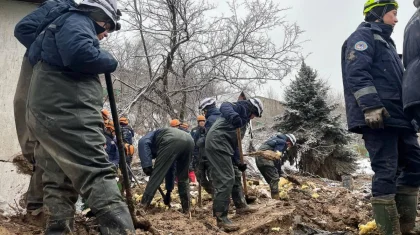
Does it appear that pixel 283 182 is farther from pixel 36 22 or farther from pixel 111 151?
pixel 36 22

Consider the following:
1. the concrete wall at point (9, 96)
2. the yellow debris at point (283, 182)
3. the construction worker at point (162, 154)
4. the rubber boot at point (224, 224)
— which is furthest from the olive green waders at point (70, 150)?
the yellow debris at point (283, 182)

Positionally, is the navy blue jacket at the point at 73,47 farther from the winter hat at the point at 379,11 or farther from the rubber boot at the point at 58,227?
A: the winter hat at the point at 379,11

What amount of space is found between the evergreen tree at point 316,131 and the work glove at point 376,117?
39.5ft

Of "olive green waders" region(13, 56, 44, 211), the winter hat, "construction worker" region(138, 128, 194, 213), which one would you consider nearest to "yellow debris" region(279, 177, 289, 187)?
"construction worker" region(138, 128, 194, 213)

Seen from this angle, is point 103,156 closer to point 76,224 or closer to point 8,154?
point 76,224

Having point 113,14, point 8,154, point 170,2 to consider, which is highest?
point 170,2

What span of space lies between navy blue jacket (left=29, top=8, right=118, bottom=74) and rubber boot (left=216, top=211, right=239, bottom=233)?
9.81 feet

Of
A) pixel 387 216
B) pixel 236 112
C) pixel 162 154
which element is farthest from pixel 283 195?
pixel 387 216

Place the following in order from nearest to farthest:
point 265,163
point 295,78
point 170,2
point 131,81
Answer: point 265,163 < point 170,2 < point 131,81 < point 295,78

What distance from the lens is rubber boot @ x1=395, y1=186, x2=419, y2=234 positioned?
3732mm

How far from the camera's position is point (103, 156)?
9.14ft

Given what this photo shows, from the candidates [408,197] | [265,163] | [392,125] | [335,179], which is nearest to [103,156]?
[392,125]

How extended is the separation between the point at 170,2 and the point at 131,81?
3.91 metres

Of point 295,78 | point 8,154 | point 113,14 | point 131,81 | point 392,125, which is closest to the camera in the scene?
point 113,14
